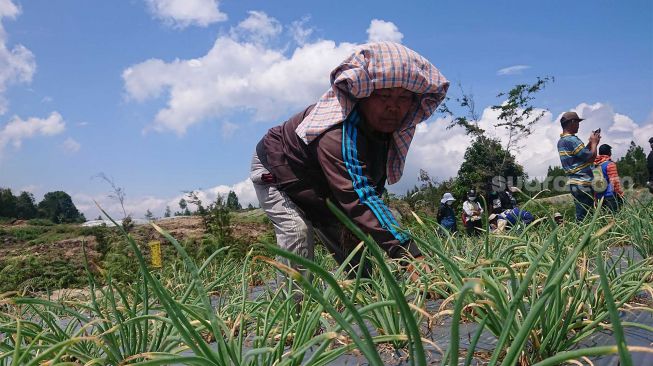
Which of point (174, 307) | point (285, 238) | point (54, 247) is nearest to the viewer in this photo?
point (174, 307)

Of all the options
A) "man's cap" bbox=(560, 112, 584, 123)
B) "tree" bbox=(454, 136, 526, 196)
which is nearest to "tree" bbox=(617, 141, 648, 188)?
"tree" bbox=(454, 136, 526, 196)

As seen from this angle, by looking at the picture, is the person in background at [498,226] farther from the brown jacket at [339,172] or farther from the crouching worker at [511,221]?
the brown jacket at [339,172]

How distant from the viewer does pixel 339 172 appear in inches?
82.8

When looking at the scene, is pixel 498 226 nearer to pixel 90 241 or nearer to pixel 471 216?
pixel 471 216

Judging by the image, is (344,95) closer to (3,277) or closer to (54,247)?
(3,277)

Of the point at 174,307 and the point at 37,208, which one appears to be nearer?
the point at 174,307

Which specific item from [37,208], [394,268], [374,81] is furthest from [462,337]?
[37,208]

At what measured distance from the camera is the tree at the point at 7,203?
31641 mm

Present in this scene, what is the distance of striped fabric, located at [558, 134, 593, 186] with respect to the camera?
18.1ft

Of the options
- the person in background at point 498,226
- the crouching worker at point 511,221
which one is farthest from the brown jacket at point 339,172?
the crouching worker at point 511,221

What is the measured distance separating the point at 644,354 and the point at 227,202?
6.87 m

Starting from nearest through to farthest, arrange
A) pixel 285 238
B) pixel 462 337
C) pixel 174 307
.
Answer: pixel 174 307 < pixel 462 337 < pixel 285 238

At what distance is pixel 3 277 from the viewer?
6.62 meters

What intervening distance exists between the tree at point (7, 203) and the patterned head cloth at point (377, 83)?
1383 inches
